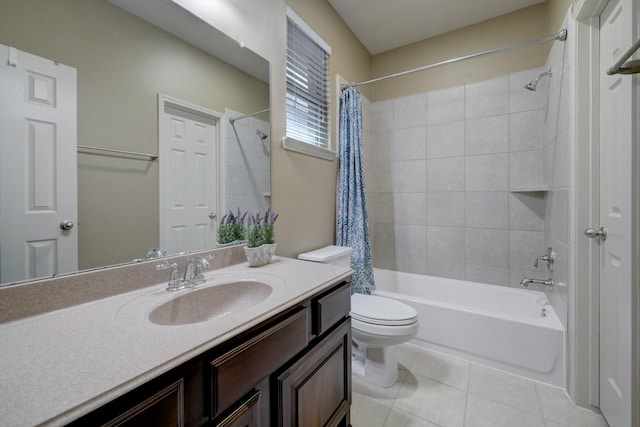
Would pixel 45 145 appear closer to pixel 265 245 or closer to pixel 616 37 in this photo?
pixel 265 245

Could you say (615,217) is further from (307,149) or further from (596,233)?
(307,149)

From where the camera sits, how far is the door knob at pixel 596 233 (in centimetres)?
128

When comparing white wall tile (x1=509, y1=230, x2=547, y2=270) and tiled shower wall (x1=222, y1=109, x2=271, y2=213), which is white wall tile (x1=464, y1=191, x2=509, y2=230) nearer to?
white wall tile (x1=509, y1=230, x2=547, y2=270)

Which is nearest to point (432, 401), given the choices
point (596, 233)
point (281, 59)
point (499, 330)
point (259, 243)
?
point (499, 330)

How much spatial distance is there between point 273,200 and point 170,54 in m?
0.85

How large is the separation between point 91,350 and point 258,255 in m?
0.77

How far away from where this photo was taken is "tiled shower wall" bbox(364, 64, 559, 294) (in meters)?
2.21

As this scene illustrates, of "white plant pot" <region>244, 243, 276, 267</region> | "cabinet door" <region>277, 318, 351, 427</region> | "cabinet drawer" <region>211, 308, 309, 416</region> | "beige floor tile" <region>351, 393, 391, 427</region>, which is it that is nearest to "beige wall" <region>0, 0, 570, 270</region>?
"white plant pot" <region>244, 243, 276, 267</region>

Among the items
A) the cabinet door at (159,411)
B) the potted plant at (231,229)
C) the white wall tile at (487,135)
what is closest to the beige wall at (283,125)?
the potted plant at (231,229)

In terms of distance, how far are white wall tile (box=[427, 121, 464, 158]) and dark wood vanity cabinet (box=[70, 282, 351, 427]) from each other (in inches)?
76.7

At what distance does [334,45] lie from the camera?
2225 millimetres

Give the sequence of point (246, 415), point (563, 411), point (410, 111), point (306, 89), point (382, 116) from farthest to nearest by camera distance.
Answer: point (382, 116), point (410, 111), point (306, 89), point (563, 411), point (246, 415)

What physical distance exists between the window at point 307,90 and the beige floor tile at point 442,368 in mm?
1646

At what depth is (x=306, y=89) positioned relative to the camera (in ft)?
6.32
